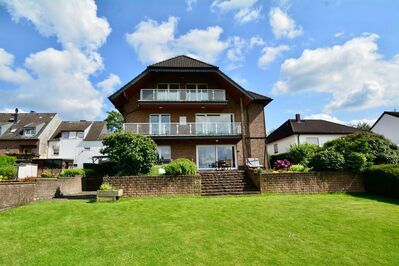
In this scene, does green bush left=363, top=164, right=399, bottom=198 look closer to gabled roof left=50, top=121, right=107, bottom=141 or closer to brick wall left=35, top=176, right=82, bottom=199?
brick wall left=35, top=176, right=82, bottom=199

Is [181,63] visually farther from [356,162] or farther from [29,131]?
[29,131]

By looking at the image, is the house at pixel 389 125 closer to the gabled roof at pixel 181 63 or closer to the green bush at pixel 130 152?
the gabled roof at pixel 181 63

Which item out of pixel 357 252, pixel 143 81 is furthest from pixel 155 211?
pixel 143 81

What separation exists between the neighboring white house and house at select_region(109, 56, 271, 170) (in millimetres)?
20005

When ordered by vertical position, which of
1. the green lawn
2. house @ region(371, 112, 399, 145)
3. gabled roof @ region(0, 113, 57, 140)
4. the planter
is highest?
gabled roof @ region(0, 113, 57, 140)

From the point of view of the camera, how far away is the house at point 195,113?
69.9 feet

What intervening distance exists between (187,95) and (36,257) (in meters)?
17.3

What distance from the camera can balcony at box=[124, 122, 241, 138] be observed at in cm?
2108

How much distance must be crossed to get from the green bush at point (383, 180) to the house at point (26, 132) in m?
37.9

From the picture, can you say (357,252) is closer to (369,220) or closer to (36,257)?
(369,220)

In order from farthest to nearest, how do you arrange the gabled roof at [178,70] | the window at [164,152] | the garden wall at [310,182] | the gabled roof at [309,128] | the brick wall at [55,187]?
1. the gabled roof at [309,128]
2. the window at [164,152]
3. the gabled roof at [178,70]
4. the garden wall at [310,182]
5. the brick wall at [55,187]

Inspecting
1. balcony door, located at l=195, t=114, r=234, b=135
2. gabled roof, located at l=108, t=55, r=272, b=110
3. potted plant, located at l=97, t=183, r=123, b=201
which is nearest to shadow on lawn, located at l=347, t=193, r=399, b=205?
balcony door, located at l=195, t=114, r=234, b=135

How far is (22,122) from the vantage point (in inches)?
1663

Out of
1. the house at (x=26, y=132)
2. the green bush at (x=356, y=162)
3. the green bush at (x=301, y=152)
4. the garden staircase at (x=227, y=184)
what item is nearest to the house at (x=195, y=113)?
the green bush at (x=301, y=152)
